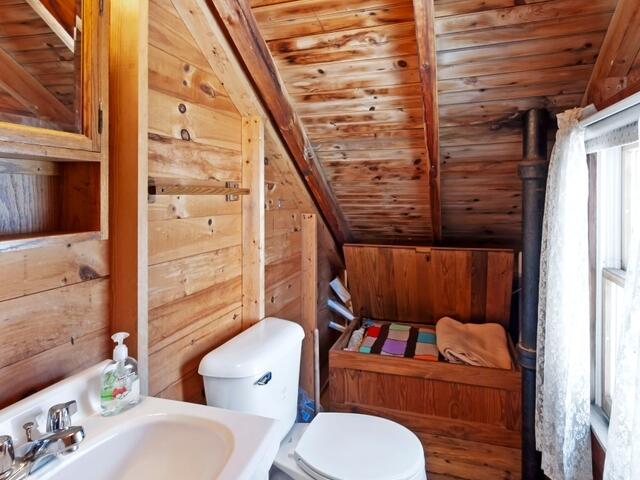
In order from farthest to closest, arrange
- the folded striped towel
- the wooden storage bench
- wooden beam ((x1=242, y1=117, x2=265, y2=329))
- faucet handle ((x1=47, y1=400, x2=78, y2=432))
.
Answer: the folded striped towel < the wooden storage bench < wooden beam ((x1=242, y1=117, x2=265, y2=329)) < faucet handle ((x1=47, y1=400, x2=78, y2=432))

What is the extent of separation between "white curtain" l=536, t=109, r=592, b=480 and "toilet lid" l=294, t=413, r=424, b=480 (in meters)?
0.51

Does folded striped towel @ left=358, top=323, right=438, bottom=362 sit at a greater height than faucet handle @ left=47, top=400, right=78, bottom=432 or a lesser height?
lesser

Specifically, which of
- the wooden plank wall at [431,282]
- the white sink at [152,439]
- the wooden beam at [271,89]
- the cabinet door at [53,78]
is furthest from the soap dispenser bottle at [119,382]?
the wooden plank wall at [431,282]

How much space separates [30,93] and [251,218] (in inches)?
37.2

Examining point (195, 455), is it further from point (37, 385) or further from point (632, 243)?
point (632, 243)

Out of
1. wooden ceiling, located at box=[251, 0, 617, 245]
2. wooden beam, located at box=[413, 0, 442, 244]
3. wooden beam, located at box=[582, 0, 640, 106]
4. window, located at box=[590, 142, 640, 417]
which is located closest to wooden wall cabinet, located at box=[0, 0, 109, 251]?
wooden ceiling, located at box=[251, 0, 617, 245]

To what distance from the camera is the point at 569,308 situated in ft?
4.54

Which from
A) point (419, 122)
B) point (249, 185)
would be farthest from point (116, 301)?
point (419, 122)

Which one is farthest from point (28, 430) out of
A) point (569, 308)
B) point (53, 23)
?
Answer: point (569, 308)

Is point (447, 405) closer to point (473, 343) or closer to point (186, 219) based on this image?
point (473, 343)

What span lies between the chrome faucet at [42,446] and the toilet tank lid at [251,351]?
0.48m

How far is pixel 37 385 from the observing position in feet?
2.86

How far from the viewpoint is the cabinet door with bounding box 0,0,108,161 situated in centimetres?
75

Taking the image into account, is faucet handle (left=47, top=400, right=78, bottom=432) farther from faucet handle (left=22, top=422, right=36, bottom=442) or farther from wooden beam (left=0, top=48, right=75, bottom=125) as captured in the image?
wooden beam (left=0, top=48, right=75, bottom=125)
